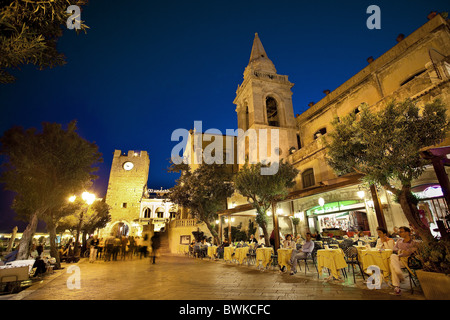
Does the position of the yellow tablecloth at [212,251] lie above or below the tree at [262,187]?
below

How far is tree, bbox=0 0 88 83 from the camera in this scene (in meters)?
4.01

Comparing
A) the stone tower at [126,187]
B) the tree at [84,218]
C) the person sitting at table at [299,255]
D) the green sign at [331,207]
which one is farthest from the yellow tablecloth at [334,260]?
the stone tower at [126,187]

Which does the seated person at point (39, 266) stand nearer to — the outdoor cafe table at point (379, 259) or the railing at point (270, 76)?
the outdoor cafe table at point (379, 259)

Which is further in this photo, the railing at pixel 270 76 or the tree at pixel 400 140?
the railing at pixel 270 76

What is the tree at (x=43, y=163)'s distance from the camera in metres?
8.98

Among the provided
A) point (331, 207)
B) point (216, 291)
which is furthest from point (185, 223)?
point (216, 291)

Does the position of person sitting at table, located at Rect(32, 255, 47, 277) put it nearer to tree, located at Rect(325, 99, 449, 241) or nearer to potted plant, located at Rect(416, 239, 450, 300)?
potted plant, located at Rect(416, 239, 450, 300)

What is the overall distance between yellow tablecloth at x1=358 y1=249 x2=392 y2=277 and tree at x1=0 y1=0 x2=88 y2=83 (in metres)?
8.38

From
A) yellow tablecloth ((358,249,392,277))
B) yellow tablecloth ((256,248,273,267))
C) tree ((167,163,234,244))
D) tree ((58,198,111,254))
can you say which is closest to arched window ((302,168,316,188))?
tree ((167,163,234,244))

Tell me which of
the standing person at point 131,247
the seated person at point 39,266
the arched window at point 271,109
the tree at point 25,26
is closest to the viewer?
the tree at point 25,26

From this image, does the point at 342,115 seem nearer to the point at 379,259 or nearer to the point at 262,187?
the point at 262,187

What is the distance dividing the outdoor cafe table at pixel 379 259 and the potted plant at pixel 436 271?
95 centimetres

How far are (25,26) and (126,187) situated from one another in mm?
42380
